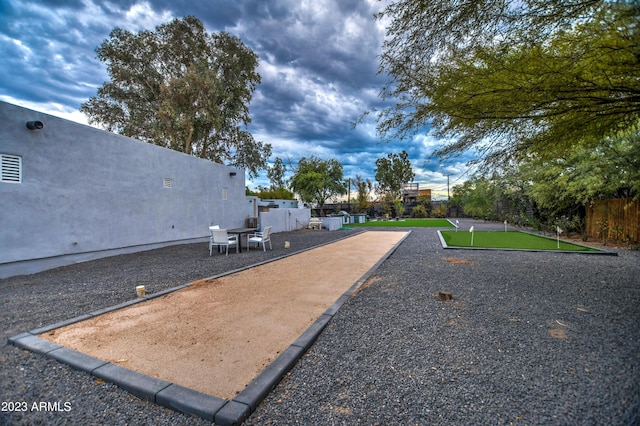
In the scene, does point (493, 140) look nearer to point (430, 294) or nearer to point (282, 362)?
point (430, 294)

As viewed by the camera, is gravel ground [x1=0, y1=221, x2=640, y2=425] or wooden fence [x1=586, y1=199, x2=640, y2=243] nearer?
gravel ground [x1=0, y1=221, x2=640, y2=425]

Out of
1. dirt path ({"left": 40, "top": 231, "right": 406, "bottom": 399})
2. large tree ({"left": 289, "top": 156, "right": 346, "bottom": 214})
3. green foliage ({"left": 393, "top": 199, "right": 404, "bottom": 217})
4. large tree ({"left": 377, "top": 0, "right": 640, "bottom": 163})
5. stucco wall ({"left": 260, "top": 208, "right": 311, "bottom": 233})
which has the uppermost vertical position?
large tree ({"left": 289, "top": 156, "right": 346, "bottom": 214})

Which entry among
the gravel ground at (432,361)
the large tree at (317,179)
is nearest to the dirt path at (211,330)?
the gravel ground at (432,361)

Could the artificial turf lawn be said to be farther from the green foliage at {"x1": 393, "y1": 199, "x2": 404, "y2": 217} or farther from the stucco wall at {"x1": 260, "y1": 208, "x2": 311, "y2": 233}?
the green foliage at {"x1": 393, "y1": 199, "x2": 404, "y2": 217}

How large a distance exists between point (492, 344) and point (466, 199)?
3036 cm

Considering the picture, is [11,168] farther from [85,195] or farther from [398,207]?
[398,207]

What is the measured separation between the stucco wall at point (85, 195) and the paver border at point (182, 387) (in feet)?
15.2

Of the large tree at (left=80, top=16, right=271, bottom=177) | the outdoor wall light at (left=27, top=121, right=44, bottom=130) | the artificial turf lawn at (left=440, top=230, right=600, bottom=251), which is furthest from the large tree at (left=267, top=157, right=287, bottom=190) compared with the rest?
the outdoor wall light at (left=27, top=121, right=44, bottom=130)

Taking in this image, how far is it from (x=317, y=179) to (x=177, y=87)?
14965mm

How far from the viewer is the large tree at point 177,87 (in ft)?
53.0

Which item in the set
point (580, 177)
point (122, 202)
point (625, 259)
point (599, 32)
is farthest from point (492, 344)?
point (580, 177)

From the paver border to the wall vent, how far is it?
4.81 m

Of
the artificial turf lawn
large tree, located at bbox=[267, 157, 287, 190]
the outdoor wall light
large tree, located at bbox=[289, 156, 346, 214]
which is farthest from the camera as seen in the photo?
large tree, located at bbox=[267, 157, 287, 190]

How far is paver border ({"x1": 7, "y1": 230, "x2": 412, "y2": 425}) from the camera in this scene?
1.84 meters
